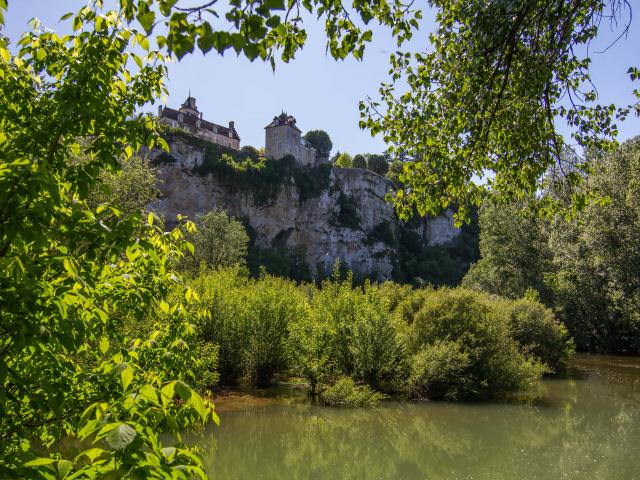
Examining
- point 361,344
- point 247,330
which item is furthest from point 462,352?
point 247,330

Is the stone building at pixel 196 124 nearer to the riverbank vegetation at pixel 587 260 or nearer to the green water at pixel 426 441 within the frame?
the riverbank vegetation at pixel 587 260

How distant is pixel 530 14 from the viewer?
5.35m

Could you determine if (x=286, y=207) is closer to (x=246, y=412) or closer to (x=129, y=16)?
(x=246, y=412)

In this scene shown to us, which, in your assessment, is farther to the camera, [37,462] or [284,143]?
[284,143]

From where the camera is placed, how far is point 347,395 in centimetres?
1342

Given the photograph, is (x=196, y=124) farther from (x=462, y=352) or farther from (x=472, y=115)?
(x=472, y=115)

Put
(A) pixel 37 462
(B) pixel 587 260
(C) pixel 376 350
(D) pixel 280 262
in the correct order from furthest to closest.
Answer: (D) pixel 280 262 < (B) pixel 587 260 < (C) pixel 376 350 < (A) pixel 37 462

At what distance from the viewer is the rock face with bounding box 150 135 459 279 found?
50.6 m

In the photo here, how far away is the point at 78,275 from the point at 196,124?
212 ft

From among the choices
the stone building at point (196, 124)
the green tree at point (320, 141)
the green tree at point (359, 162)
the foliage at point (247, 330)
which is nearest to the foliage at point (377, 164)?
the green tree at point (359, 162)

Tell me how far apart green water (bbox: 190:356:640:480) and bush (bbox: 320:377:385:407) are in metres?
0.37

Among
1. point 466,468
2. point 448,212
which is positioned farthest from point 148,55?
point 448,212

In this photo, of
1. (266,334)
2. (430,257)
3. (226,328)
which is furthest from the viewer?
(430,257)

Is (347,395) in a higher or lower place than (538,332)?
lower
